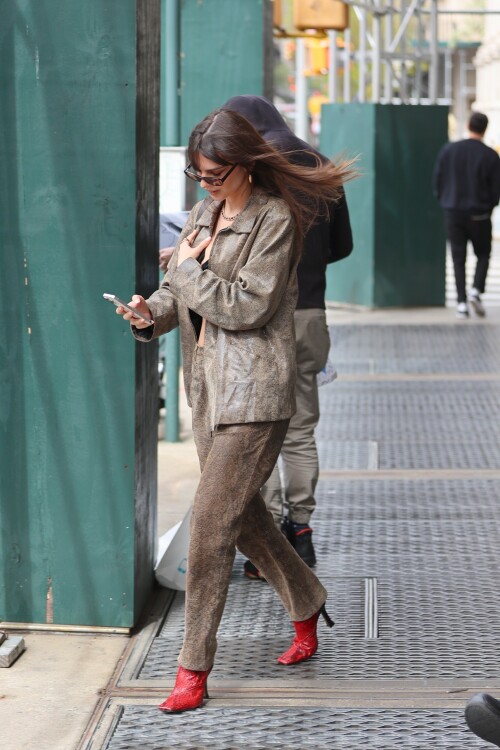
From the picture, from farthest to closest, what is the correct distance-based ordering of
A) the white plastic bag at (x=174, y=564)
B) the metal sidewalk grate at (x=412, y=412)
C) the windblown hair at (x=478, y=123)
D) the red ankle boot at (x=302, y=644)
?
the windblown hair at (x=478, y=123), the metal sidewalk grate at (x=412, y=412), the white plastic bag at (x=174, y=564), the red ankle boot at (x=302, y=644)

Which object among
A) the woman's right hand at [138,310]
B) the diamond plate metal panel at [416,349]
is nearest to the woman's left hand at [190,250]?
the woman's right hand at [138,310]

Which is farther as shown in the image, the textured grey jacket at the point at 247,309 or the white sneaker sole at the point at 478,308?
the white sneaker sole at the point at 478,308

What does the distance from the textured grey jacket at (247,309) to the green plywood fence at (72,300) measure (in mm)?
633

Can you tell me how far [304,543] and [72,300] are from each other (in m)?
1.49

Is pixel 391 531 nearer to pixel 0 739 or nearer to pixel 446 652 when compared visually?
pixel 446 652

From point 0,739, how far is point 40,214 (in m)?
1.75

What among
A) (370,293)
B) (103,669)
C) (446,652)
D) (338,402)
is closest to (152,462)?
(103,669)

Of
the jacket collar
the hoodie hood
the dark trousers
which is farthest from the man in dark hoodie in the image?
the dark trousers

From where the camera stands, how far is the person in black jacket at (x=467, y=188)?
12906 millimetres

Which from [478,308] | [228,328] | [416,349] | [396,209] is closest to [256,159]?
[228,328]

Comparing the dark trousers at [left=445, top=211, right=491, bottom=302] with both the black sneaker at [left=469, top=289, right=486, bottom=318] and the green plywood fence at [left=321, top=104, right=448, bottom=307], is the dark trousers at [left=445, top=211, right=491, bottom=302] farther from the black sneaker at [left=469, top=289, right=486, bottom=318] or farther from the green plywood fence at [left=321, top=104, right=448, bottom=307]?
the green plywood fence at [left=321, top=104, right=448, bottom=307]

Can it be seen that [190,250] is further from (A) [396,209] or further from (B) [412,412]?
(A) [396,209]

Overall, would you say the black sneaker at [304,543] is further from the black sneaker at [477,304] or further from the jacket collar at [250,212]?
the black sneaker at [477,304]

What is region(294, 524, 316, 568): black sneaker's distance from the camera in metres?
5.60
